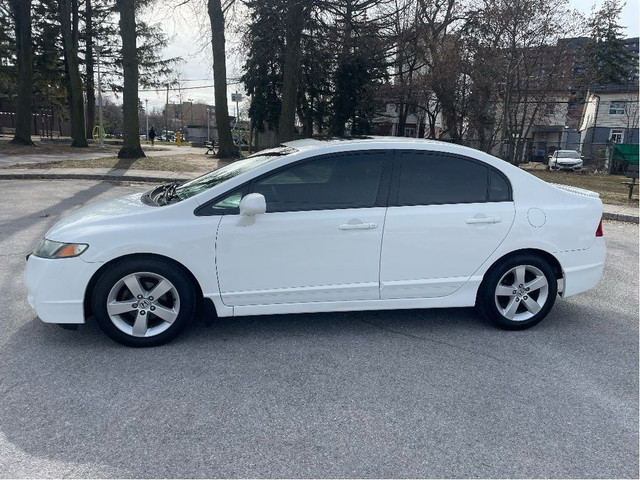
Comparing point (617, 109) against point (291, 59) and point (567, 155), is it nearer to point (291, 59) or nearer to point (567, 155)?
point (567, 155)

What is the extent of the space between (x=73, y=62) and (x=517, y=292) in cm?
2732

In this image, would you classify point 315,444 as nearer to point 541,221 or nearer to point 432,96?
point 541,221

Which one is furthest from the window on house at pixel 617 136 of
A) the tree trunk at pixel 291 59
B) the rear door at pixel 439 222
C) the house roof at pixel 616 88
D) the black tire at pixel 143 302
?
the black tire at pixel 143 302

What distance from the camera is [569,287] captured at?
4215 millimetres

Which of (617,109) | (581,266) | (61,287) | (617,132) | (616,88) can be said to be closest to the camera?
(61,287)

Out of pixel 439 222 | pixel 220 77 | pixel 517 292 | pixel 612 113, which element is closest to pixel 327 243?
pixel 439 222

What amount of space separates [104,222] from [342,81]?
83.7ft

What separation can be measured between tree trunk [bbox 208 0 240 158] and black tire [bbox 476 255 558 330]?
62.9 feet

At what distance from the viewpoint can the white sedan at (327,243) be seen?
353 centimetres

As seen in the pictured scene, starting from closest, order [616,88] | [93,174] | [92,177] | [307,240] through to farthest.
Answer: [307,240] → [92,177] → [93,174] → [616,88]

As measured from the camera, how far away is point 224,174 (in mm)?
4242

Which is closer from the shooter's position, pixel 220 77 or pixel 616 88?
pixel 220 77

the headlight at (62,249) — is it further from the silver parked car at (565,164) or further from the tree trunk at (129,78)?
the silver parked car at (565,164)

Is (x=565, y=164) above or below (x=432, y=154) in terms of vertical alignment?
below
